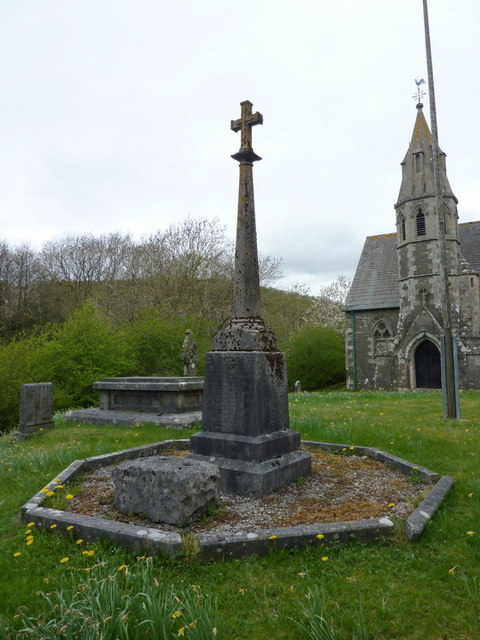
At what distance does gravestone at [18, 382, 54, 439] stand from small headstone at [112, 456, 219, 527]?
607 centimetres

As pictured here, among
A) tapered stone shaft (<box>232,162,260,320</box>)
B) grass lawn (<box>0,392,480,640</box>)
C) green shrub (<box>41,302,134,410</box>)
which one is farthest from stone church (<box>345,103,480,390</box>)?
grass lawn (<box>0,392,480,640</box>)

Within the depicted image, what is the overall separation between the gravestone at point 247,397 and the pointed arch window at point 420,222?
19084 mm

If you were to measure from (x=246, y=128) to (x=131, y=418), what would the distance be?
6.64 metres

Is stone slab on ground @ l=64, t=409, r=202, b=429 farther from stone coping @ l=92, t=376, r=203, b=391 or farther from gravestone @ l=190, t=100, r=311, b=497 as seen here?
gravestone @ l=190, t=100, r=311, b=497

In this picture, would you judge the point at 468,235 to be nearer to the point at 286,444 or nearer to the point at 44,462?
the point at 286,444

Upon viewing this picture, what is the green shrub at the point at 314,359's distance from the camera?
27.0 metres

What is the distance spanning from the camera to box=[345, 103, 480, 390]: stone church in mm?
21016

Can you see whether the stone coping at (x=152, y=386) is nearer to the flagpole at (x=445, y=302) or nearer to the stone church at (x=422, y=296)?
the flagpole at (x=445, y=302)

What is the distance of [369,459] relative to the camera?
6488 millimetres

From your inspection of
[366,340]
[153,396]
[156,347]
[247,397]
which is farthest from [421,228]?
[247,397]

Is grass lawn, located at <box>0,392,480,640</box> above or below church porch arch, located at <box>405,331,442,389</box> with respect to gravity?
below

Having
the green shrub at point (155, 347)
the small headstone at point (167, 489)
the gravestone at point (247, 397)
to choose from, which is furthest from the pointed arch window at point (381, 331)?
the small headstone at point (167, 489)

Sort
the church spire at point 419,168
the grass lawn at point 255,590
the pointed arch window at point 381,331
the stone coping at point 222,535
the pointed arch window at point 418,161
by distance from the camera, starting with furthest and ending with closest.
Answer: the pointed arch window at point 381,331 → the pointed arch window at point 418,161 → the church spire at point 419,168 → the stone coping at point 222,535 → the grass lawn at point 255,590

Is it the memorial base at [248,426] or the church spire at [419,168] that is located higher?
the church spire at [419,168]
